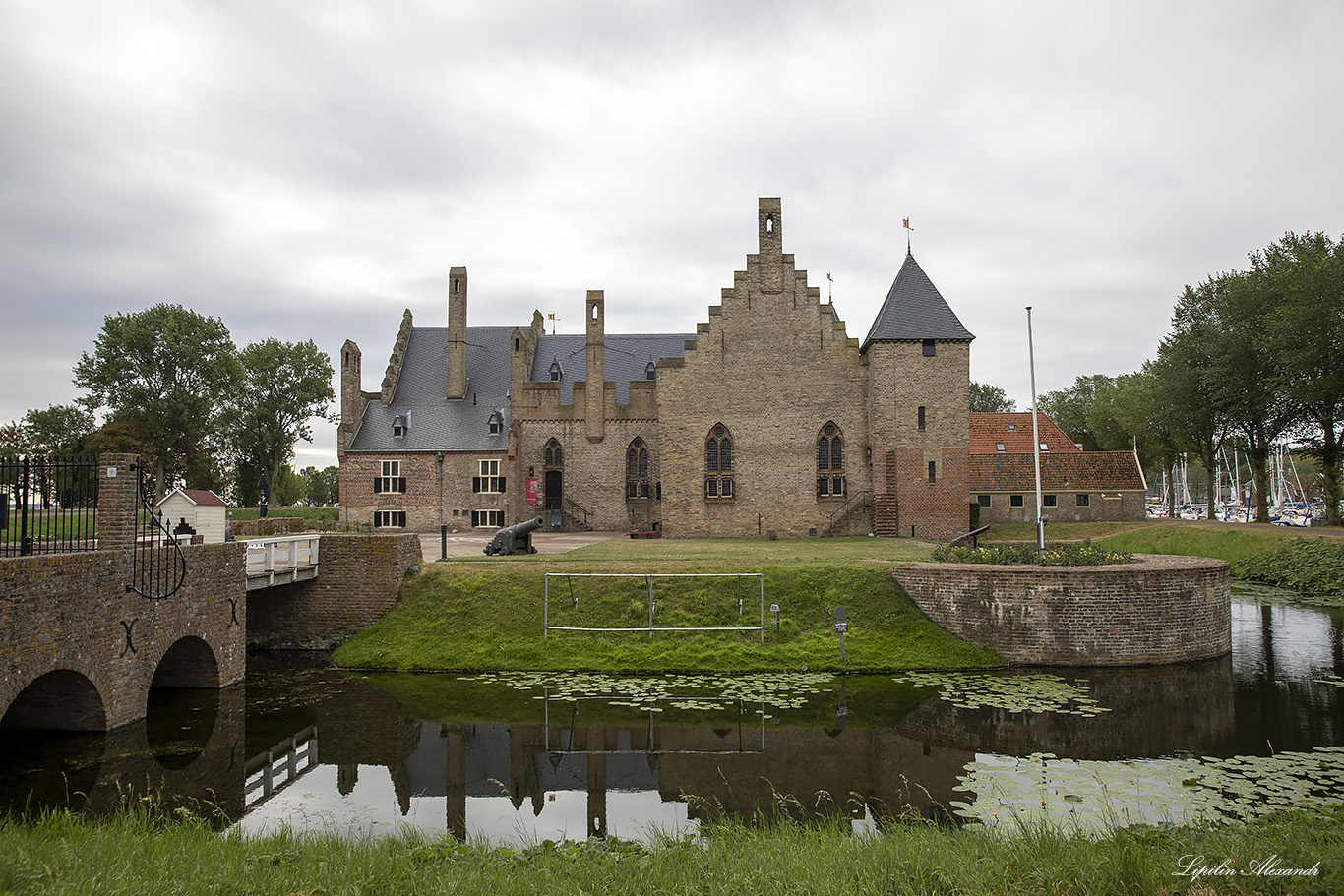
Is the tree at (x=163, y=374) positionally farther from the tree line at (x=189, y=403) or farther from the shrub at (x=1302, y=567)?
the shrub at (x=1302, y=567)

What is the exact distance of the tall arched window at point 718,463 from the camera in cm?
3428

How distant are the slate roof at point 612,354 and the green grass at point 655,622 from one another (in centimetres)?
2270

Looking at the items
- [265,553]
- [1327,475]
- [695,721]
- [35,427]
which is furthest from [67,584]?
[35,427]

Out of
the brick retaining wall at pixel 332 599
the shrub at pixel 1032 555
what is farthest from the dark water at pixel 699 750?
the shrub at pixel 1032 555

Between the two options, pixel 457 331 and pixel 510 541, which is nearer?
pixel 510 541

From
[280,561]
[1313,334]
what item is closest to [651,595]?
[280,561]

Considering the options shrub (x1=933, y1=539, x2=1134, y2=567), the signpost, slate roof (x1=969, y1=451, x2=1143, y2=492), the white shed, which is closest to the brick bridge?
the white shed

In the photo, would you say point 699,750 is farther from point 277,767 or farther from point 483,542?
point 483,542

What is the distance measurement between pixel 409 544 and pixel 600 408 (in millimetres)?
18719

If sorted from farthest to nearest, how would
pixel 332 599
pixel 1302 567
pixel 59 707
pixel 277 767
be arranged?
pixel 1302 567, pixel 332 599, pixel 59 707, pixel 277 767

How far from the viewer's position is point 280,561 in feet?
64.2

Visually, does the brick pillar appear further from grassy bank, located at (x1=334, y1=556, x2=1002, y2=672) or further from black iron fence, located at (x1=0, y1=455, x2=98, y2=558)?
grassy bank, located at (x1=334, y1=556, x2=1002, y2=672)

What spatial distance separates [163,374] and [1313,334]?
65.7 metres

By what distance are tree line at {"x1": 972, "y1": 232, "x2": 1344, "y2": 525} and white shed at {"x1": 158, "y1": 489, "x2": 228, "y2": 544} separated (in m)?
41.5
